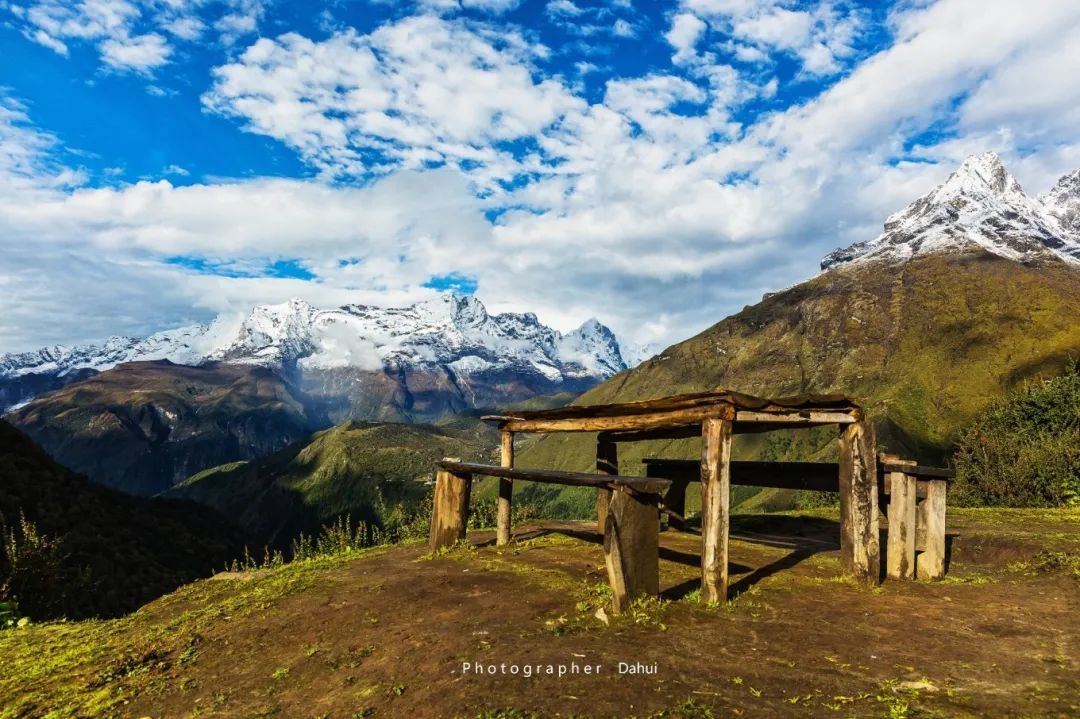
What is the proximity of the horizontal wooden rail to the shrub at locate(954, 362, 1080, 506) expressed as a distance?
21.0m

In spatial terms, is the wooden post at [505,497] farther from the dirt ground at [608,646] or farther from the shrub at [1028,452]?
the shrub at [1028,452]

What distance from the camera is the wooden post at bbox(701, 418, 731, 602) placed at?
967 centimetres

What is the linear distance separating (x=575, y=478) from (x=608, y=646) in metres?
3.99

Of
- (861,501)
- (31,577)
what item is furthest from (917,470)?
(31,577)

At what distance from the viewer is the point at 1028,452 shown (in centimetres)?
2722

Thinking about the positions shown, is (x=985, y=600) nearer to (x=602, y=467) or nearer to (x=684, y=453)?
(x=602, y=467)

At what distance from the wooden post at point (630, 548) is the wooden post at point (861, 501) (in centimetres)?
366

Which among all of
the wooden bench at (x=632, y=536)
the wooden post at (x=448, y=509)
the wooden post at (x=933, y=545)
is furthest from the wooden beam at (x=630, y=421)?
the wooden post at (x=933, y=545)

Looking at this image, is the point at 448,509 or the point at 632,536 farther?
the point at 448,509

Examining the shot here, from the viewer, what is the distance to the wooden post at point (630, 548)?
9.23 m

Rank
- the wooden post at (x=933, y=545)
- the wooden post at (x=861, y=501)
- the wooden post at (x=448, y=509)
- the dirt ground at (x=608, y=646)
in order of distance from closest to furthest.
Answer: the dirt ground at (x=608, y=646) < the wooden post at (x=861, y=501) < the wooden post at (x=933, y=545) < the wooden post at (x=448, y=509)

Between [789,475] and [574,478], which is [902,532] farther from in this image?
[574,478]

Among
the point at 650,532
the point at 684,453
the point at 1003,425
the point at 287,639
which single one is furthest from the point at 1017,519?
the point at 684,453

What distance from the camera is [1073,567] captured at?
11.5 meters
